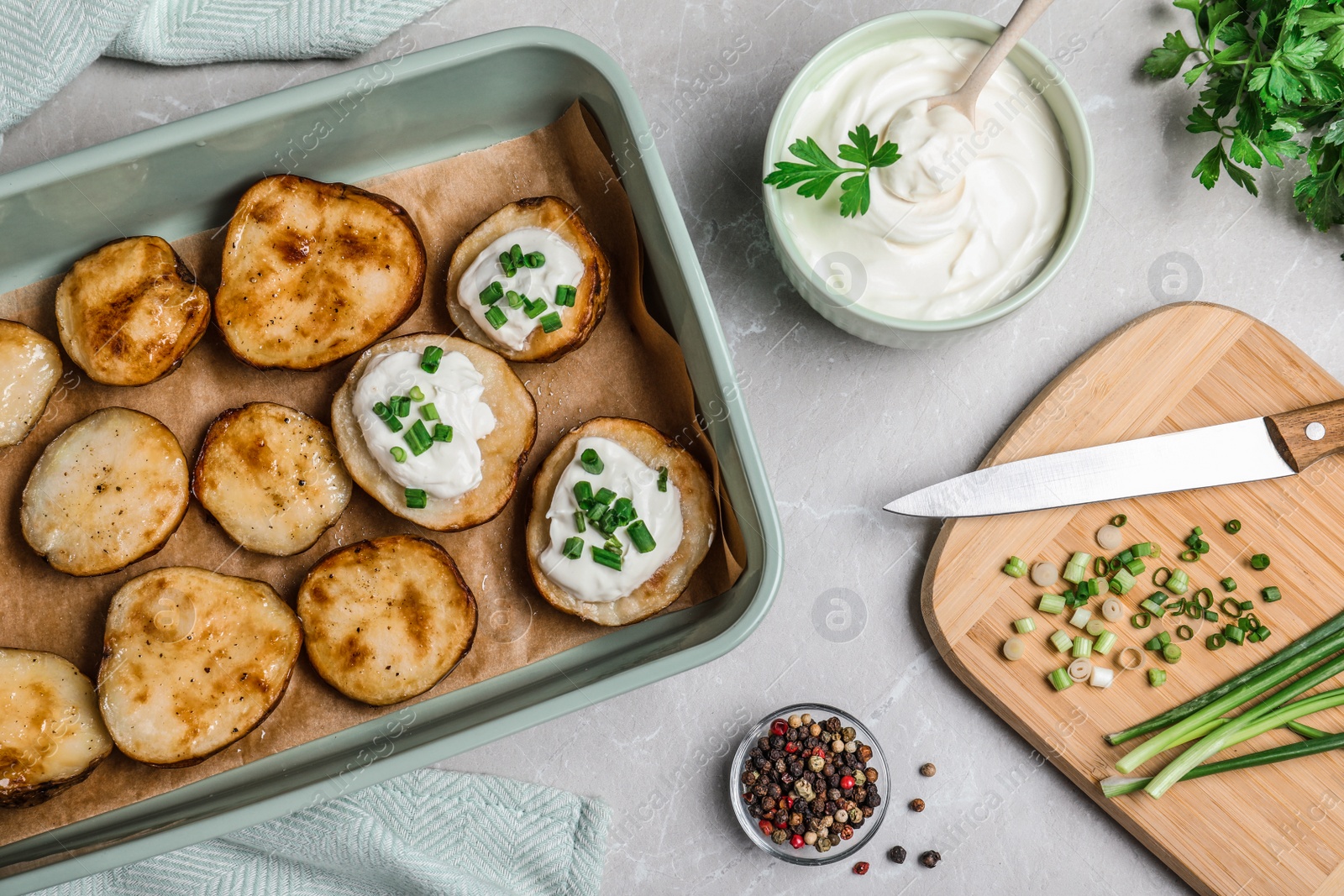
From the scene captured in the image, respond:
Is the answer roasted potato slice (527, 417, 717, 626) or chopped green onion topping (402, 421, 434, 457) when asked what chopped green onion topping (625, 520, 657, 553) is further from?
chopped green onion topping (402, 421, 434, 457)

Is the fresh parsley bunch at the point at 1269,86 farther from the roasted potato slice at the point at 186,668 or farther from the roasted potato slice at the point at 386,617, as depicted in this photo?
the roasted potato slice at the point at 186,668

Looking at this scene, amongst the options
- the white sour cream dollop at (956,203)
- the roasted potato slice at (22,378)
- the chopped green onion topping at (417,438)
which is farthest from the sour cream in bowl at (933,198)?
the roasted potato slice at (22,378)

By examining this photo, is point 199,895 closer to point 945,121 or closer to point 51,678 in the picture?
point 51,678

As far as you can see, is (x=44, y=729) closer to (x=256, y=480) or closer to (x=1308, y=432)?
(x=256, y=480)

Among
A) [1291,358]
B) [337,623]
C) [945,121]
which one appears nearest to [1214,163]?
[1291,358]

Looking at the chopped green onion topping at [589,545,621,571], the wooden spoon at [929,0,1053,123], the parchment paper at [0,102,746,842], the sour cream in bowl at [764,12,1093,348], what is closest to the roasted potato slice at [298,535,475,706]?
the parchment paper at [0,102,746,842]

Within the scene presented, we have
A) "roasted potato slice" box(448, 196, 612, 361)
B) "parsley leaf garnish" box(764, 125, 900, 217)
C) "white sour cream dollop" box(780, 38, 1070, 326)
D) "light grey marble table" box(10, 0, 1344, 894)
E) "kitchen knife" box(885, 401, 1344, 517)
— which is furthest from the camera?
"light grey marble table" box(10, 0, 1344, 894)
